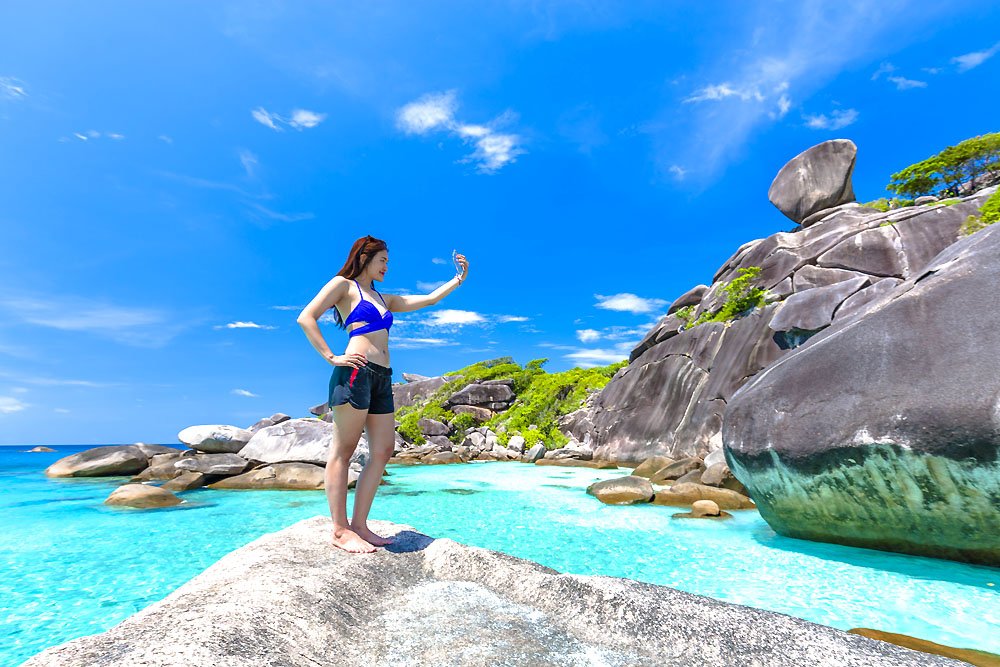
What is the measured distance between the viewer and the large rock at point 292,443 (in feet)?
50.4

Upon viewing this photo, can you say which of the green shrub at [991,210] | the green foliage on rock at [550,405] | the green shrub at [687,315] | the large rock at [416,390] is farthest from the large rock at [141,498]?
the large rock at [416,390]

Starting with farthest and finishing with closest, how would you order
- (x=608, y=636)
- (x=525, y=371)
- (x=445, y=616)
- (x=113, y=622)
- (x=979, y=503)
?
(x=525, y=371)
(x=979, y=503)
(x=113, y=622)
(x=445, y=616)
(x=608, y=636)

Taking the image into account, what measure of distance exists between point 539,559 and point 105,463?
20.1 meters

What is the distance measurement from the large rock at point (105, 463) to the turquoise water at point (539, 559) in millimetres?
7718

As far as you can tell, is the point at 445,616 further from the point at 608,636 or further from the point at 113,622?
the point at 113,622

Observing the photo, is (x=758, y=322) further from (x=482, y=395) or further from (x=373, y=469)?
(x=482, y=395)

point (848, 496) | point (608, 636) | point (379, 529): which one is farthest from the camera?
point (848, 496)

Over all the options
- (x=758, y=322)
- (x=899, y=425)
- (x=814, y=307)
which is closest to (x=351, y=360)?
(x=899, y=425)

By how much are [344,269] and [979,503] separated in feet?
21.1

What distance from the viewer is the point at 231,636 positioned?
1.93 meters

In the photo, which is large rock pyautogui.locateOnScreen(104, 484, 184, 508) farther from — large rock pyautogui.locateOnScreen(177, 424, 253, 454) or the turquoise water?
large rock pyautogui.locateOnScreen(177, 424, 253, 454)

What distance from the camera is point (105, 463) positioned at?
1903 centimetres

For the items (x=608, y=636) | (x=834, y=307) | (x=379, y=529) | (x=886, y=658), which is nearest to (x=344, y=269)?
(x=379, y=529)

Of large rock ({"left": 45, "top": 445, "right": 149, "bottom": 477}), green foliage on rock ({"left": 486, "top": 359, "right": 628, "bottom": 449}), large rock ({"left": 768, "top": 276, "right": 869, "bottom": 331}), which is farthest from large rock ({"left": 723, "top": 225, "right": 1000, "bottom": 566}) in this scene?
green foliage on rock ({"left": 486, "top": 359, "right": 628, "bottom": 449})
